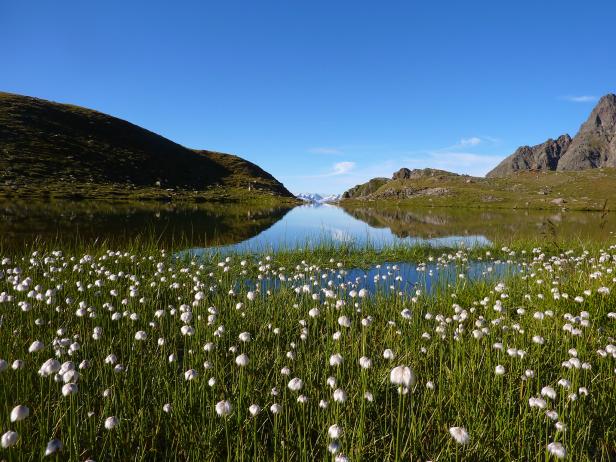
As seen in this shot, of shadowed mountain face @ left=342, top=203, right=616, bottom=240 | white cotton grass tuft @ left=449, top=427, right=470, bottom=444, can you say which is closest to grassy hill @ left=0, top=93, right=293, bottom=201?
shadowed mountain face @ left=342, top=203, right=616, bottom=240

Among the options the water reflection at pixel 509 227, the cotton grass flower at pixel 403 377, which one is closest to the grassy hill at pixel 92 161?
the water reflection at pixel 509 227

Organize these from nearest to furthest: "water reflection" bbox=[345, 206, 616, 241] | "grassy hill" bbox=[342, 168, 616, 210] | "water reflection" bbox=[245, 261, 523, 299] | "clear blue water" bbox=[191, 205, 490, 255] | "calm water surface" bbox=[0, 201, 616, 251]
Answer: "water reflection" bbox=[245, 261, 523, 299]
"clear blue water" bbox=[191, 205, 490, 255]
"calm water surface" bbox=[0, 201, 616, 251]
"water reflection" bbox=[345, 206, 616, 241]
"grassy hill" bbox=[342, 168, 616, 210]

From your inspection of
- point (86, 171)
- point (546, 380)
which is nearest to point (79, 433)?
point (546, 380)

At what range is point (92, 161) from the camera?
353ft

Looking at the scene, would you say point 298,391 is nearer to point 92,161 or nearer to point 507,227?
point 507,227

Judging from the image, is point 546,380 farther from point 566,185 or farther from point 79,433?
point 566,185

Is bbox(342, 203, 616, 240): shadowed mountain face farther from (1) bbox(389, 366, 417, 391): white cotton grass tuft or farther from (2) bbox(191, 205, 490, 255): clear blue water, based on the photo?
(1) bbox(389, 366, 417, 391): white cotton grass tuft

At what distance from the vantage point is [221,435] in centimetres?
397

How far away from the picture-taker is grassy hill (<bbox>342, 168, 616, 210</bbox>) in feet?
282

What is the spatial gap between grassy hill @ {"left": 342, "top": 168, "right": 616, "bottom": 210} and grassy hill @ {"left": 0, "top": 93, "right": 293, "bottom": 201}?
211ft

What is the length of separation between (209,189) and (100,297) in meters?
127

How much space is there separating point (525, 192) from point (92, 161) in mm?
136597

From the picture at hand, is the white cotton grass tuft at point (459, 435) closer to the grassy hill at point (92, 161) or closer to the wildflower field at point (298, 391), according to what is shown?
the wildflower field at point (298, 391)

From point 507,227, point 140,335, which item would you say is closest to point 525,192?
point 507,227
